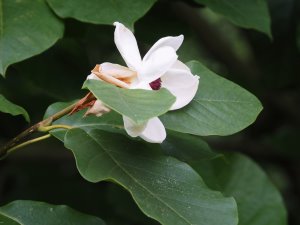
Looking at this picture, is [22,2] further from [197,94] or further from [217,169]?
[217,169]

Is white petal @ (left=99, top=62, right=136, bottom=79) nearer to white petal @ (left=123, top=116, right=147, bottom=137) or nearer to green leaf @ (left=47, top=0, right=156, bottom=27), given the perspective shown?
white petal @ (left=123, top=116, right=147, bottom=137)

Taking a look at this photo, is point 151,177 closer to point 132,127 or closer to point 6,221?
point 132,127

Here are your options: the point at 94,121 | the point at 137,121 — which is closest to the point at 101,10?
the point at 94,121

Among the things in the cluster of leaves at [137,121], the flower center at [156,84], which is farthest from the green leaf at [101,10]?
the flower center at [156,84]

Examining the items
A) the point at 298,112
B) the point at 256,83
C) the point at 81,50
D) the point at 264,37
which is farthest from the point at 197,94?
the point at 298,112

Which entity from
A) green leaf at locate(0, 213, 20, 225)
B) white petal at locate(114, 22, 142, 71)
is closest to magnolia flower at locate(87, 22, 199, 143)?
white petal at locate(114, 22, 142, 71)

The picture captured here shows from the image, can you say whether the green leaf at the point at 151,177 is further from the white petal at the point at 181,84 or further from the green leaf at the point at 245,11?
the green leaf at the point at 245,11
